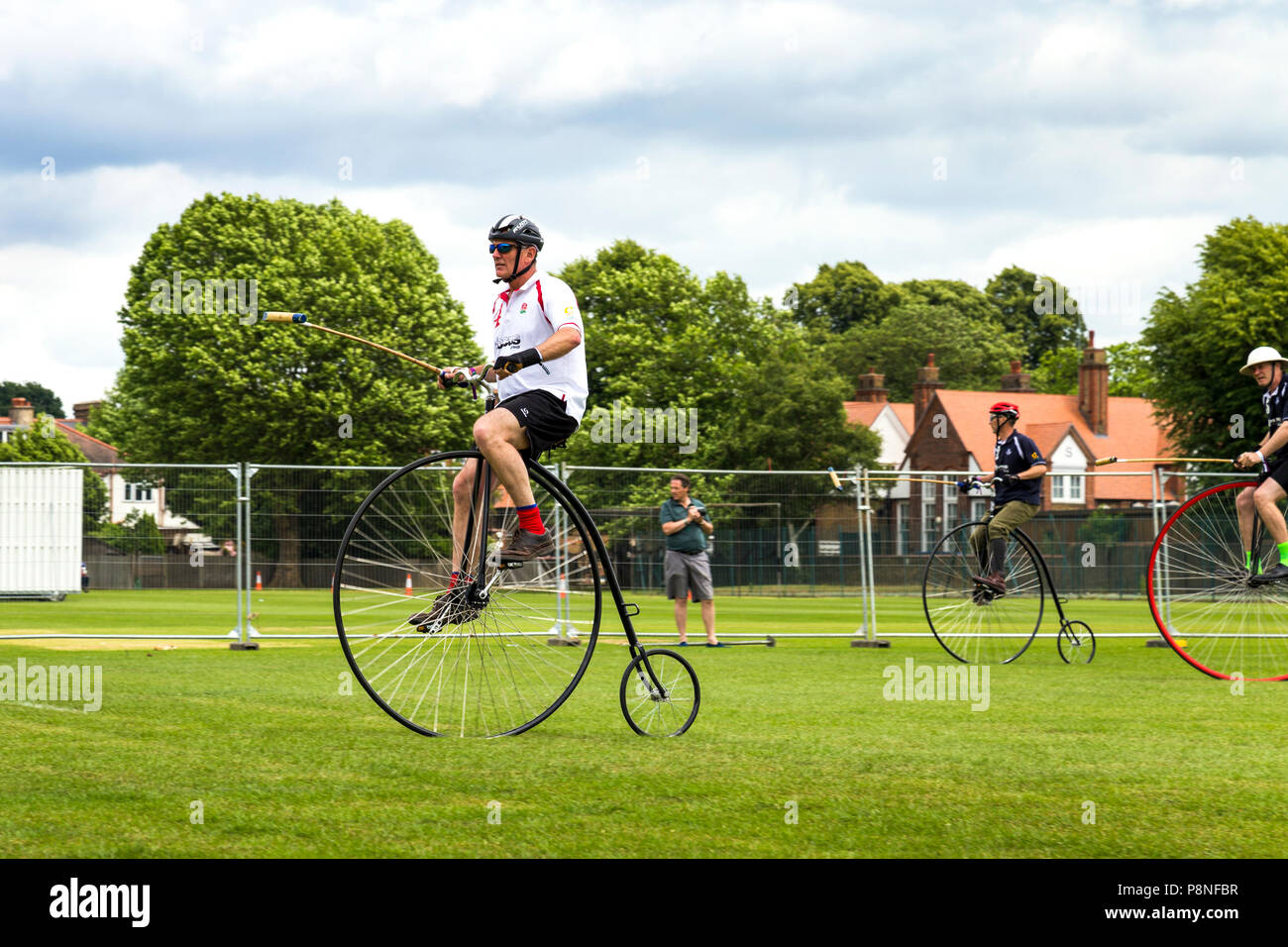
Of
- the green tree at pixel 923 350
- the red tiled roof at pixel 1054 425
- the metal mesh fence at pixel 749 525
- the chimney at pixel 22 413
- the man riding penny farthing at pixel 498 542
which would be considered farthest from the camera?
the chimney at pixel 22 413

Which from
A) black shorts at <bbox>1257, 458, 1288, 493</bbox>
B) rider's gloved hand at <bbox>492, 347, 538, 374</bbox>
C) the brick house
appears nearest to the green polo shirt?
black shorts at <bbox>1257, 458, 1288, 493</bbox>

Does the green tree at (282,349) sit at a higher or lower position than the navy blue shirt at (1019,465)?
higher

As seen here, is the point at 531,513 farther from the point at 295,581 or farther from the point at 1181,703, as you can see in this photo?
the point at 295,581

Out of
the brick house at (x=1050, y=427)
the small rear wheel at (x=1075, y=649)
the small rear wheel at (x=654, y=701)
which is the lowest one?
the small rear wheel at (x=1075, y=649)

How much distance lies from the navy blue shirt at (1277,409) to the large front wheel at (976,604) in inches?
136

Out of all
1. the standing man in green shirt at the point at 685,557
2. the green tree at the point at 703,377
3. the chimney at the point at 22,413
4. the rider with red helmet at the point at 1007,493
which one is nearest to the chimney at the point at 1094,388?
the green tree at the point at 703,377

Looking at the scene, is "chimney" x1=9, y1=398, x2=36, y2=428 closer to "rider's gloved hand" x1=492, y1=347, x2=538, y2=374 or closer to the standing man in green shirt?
the standing man in green shirt

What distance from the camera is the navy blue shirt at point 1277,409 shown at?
1084cm

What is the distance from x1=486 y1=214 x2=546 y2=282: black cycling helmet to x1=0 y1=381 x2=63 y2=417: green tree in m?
146

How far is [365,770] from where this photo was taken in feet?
20.4

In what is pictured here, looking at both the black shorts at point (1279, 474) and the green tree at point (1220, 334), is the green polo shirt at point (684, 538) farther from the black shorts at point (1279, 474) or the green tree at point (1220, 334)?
the green tree at point (1220, 334)

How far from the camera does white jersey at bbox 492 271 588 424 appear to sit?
699 cm
